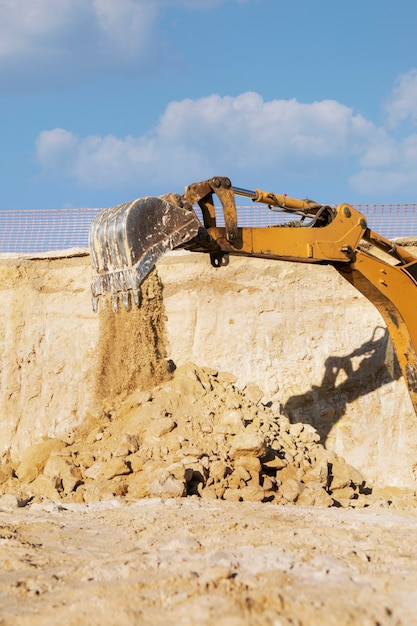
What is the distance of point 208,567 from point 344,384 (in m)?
7.78

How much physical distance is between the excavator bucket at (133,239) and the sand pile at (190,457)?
250 centimetres

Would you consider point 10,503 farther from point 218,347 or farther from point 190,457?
point 218,347

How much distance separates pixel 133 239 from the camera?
719 centimetres

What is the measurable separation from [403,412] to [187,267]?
4333 millimetres

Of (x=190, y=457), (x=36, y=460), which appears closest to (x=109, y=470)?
(x=190, y=457)

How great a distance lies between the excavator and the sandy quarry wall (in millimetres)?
3410

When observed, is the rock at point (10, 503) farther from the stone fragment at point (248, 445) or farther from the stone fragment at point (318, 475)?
the stone fragment at point (318, 475)

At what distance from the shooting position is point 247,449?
926cm

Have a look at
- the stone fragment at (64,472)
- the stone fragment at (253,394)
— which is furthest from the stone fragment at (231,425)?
the stone fragment at (64,472)

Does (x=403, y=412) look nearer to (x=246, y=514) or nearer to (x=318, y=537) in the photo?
(x=246, y=514)

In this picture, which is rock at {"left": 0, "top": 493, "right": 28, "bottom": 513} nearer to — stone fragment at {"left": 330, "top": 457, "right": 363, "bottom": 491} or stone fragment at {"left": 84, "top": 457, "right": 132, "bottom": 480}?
stone fragment at {"left": 84, "top": 457, "right": 132, "bottom": 480}

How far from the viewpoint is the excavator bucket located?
283 inches

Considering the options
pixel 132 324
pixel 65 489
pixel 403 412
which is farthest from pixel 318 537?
pixel 132 324

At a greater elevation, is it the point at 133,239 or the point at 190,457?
the point at 133,239
